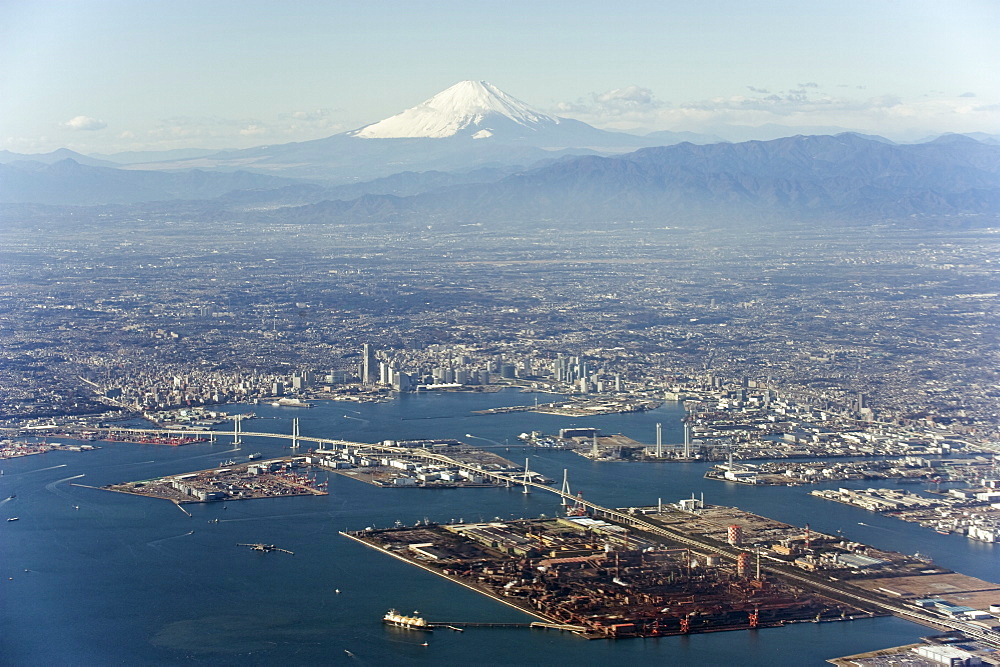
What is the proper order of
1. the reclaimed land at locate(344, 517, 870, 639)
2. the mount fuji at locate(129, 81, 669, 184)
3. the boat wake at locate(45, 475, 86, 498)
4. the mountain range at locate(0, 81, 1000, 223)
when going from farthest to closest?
the mount fuji at locate(129, 81, 669, 184) → the mountain range at locate(0, 81, 1000, 223) → the boat wake at locate(45, 475, 86, 498) → the reclaimed land at locate(344, 517, 870, 639)

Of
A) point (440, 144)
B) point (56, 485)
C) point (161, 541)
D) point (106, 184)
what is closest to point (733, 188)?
point (440, 144)

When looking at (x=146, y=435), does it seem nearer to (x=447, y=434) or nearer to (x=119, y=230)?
(x=447, y=434)

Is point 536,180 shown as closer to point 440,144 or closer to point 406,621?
point 440,144

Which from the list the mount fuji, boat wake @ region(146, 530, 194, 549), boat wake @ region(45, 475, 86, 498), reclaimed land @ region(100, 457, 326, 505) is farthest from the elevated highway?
the mount fuji

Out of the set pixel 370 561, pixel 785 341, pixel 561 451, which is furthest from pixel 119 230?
pixel 370 561

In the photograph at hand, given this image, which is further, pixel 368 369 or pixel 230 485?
pixel 368 369

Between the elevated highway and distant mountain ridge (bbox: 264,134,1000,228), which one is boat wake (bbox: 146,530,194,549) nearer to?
the elevated highway

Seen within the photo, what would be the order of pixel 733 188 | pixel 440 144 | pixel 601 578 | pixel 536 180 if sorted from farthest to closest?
pixel 440 144, pixel 536 180, pixel 733 188, pixel 601 578
